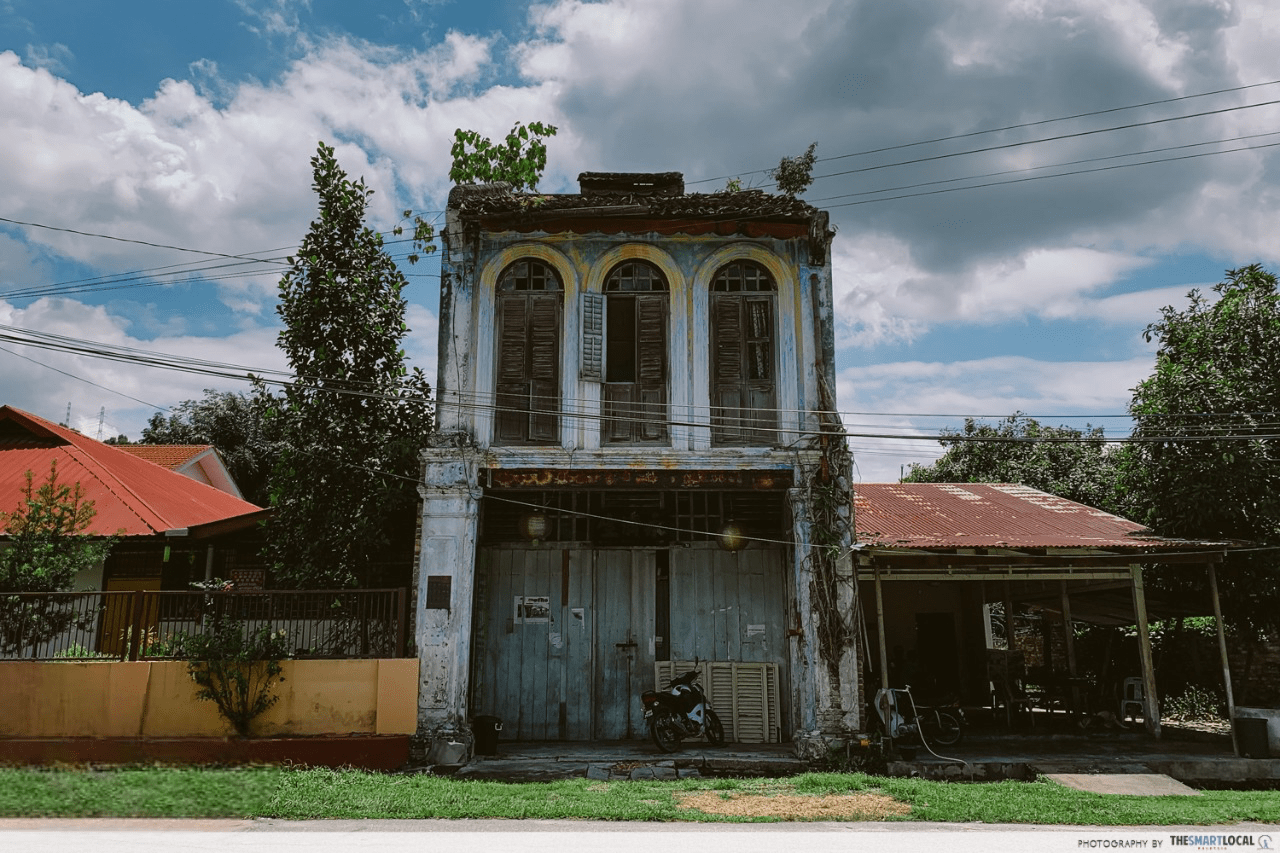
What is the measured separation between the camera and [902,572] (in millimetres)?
12094

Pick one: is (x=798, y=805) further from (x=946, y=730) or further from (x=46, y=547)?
(x=46, y=547)

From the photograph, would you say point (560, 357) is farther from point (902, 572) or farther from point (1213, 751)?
point (1213, 751)

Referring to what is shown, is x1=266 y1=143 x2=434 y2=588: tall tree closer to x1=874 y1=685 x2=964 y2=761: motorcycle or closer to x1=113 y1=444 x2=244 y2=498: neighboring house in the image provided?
x1=874 y1=685 x2=964 y2=761: motorcycle

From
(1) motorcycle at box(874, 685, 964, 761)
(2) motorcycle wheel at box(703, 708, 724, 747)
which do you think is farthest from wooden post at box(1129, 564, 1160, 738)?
(2) motorcycle wheel at box(703, 708, 724, 747)

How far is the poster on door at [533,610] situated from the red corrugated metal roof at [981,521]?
A: 15.3 ft

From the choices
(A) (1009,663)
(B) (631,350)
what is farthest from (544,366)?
(A) (1009,663)

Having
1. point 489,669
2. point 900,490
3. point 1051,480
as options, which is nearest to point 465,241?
point 489,669

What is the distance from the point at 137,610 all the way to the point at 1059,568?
12.0m

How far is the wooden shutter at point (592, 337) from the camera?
39.3 ft

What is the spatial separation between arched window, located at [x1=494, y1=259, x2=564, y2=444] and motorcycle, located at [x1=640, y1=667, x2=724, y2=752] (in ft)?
12.0

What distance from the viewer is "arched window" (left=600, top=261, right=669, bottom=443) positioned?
11.9 m

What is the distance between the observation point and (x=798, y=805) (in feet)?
28.2

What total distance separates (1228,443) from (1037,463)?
1370cm

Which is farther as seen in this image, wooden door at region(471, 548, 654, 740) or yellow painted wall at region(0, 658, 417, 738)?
wooden door at region(471, 548, 654, 740)
